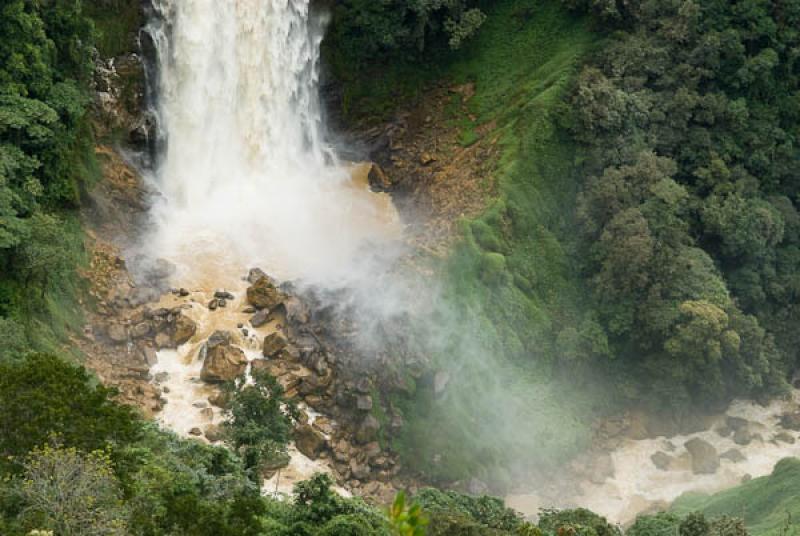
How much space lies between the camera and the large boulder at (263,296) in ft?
118

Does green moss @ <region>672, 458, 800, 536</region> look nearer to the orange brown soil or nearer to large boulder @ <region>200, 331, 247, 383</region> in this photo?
the orange brown soil

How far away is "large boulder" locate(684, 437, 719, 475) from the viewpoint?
3788 centimetres

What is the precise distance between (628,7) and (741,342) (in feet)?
48.6

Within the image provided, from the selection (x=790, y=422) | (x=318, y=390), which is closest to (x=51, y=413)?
(x=318, y=390)

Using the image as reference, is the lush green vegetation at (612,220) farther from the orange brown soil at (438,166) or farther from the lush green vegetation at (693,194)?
the orange brown soil at (438,166)

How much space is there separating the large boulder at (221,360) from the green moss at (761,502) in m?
15.2

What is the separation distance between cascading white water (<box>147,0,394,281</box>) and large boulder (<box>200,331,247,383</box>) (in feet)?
14.1

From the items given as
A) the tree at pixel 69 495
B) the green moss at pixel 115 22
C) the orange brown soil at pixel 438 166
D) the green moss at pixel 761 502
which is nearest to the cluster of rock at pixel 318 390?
the orange brown soil at pixel 438 166

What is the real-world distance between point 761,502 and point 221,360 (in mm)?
17668

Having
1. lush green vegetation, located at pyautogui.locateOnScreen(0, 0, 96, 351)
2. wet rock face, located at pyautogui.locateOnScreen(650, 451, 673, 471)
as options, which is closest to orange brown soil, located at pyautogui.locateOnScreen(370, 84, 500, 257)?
wet rock face, located at pyautogui.locateOnScreen(650, 451, 673, 471)

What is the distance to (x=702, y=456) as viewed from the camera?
3822 centimetres

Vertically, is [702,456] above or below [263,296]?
below

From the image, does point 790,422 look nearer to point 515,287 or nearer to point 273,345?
point 515,287

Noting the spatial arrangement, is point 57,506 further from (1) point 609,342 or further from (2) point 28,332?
(1) point 609,342
